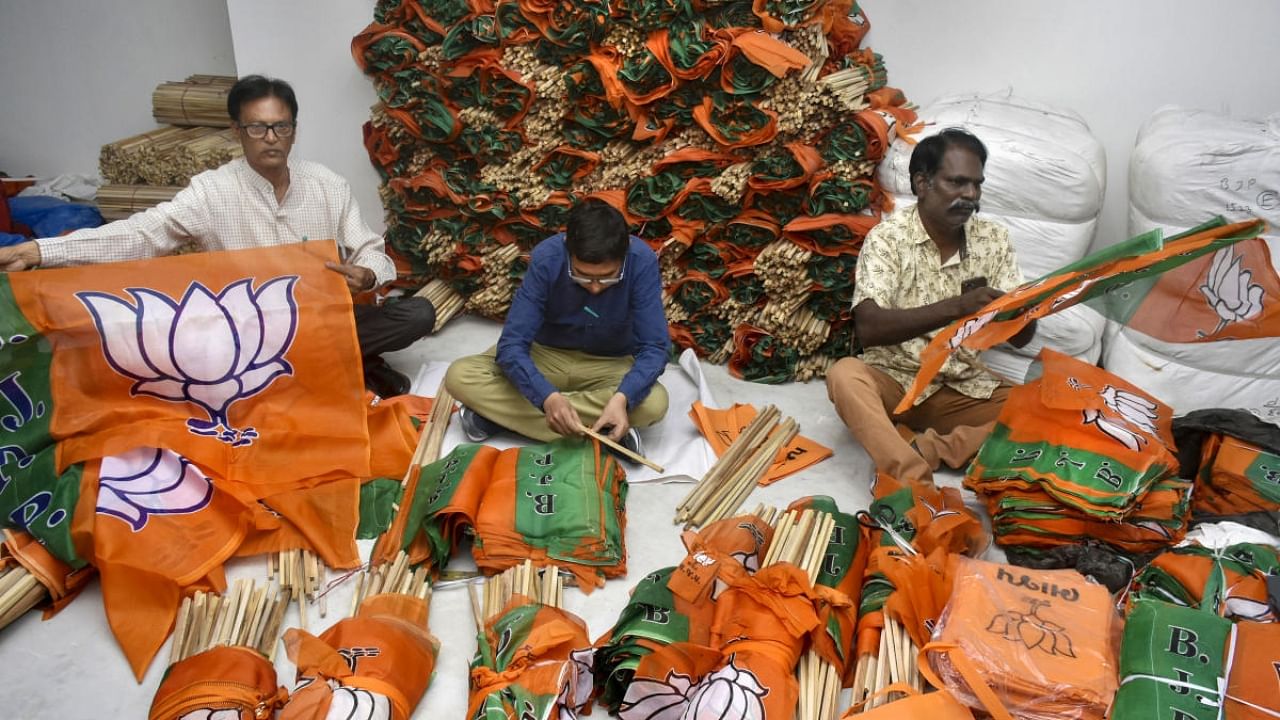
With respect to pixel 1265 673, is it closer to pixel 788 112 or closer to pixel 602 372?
pixel 602 372

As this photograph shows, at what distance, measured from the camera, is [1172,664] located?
1.98m

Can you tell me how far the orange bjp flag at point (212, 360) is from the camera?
2717 millimetres

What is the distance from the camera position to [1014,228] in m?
3.56

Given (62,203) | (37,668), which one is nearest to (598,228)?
(37,668)

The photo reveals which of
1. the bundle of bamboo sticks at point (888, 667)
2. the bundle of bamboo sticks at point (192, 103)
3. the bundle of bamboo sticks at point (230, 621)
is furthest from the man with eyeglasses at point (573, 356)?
the bundle of bamboo sticks at point (192, 103)

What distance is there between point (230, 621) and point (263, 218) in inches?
63.3

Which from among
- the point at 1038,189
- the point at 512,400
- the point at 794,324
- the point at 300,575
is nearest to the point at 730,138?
the point at 794,324

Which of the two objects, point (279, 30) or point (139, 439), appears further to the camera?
point (279, 30)

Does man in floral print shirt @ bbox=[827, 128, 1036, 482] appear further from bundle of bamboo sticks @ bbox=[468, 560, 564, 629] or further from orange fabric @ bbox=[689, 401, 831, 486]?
bundle of bamboo sticks @ bbox=[468, 560, 564, 629]

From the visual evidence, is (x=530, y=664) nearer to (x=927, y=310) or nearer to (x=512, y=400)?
(x=512, y=400)

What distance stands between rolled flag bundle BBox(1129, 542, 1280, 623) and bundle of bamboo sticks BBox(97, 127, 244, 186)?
445cm

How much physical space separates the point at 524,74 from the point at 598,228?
1346 millimetres

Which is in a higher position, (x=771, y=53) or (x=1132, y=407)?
(x=771, y=53)

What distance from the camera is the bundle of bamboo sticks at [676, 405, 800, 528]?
311cm
